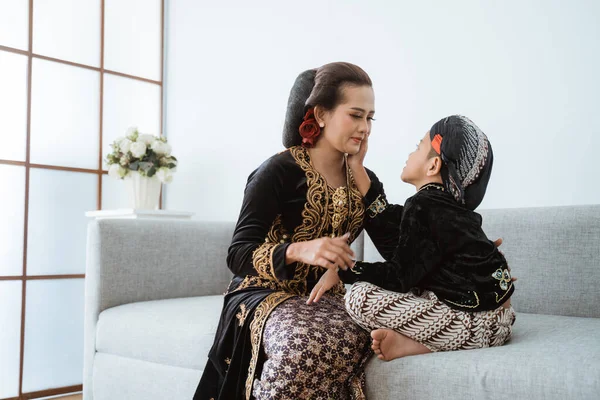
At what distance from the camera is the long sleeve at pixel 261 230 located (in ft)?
4.91

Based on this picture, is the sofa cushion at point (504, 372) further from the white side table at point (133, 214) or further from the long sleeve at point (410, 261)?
the white side table at point (133, 214)

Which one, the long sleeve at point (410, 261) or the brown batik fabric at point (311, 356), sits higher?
the long sleeve at point (410, 261)

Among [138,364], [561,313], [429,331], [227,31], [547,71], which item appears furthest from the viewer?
[227,31]

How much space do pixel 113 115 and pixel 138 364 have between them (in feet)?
6.36

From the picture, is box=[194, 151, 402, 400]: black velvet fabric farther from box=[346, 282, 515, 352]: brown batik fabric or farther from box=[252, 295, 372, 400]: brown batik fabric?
box=[346, 282, 515, 352]: brown batik fabric

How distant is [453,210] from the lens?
1431mm

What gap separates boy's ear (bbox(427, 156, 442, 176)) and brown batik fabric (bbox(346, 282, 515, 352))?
0.31 metres

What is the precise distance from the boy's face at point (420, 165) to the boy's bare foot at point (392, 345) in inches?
15.8

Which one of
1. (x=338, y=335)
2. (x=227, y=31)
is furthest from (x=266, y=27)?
(x=338, y=335)

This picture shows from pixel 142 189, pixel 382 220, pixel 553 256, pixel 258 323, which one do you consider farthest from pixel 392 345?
pixel 142 189

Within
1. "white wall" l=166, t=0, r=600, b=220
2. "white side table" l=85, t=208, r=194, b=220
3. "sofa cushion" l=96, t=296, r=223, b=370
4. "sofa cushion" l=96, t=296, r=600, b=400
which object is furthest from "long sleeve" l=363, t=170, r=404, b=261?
"white side table" l=85, t=208, r=194, b=220

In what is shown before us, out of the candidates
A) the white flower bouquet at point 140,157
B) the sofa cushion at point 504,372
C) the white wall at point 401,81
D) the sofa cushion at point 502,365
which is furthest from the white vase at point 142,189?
the sofa cushion at point 504,372

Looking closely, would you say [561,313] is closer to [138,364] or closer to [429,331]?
[429,331]

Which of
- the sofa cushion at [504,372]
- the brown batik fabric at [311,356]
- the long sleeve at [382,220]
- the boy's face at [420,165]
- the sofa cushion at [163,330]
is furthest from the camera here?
the sofa cushion at [163,330]
